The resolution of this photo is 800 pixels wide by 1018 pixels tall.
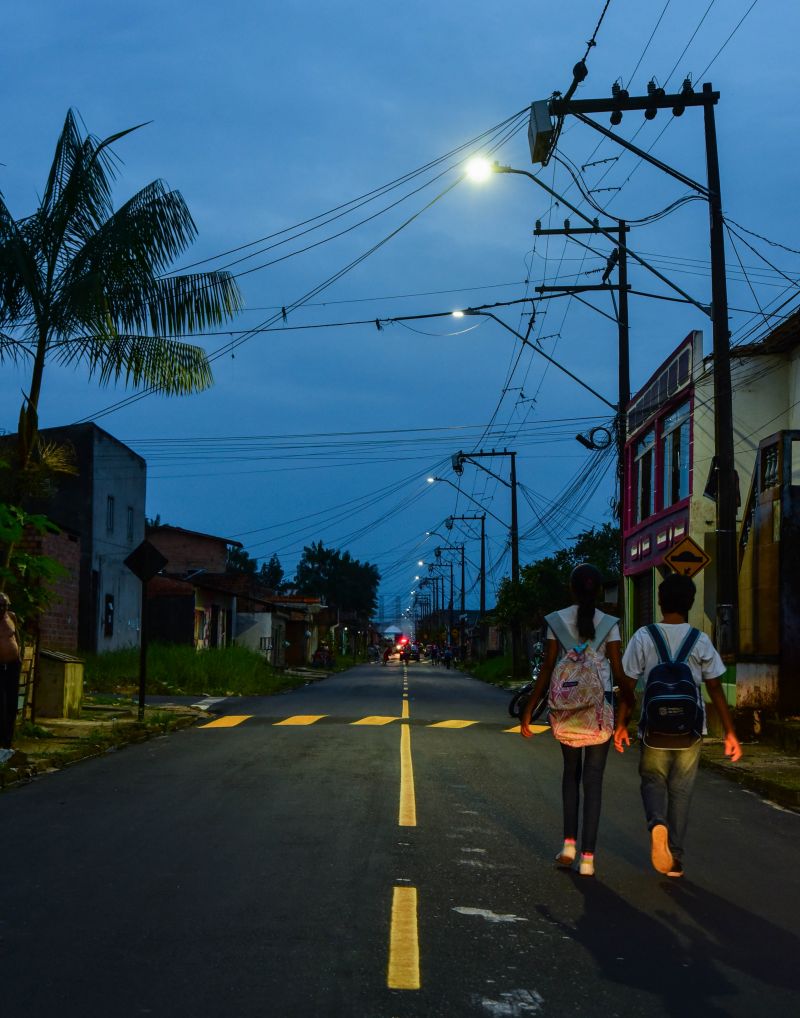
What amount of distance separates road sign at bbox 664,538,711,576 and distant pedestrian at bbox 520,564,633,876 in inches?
433

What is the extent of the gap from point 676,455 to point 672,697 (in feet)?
82.5

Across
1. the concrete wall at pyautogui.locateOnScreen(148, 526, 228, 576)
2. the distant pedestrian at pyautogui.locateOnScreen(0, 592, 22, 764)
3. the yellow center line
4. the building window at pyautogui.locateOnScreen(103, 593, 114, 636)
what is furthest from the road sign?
the concrete wall at pyautogui.locateOnScreen(148, 526, 228, 576)

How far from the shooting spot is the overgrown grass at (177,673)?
3167 centimetres

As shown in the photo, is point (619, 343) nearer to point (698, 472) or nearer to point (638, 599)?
point (698, 472)

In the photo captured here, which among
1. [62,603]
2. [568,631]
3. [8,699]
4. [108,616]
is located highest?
[62,603]

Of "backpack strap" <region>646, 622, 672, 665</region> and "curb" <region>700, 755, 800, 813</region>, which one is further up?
"backpack strap" <region>646, 622, 672, 665</region>

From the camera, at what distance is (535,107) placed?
16938 millimetres

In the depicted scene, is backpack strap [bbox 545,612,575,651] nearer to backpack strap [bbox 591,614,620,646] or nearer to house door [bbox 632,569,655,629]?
backpack strap [bbox 591,614,620,646]

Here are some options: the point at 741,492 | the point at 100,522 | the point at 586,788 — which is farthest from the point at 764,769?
the point at 100,522

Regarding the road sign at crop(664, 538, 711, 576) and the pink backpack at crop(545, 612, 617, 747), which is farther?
the road sign at crop(664, 538, 711, 576)

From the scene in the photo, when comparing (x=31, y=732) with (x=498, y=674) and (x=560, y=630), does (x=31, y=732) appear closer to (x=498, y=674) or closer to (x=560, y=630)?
(x=560, y=630)

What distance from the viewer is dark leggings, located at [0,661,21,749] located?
1270cm

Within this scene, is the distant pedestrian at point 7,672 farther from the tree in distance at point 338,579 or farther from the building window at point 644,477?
the tree in distance at point 338,579

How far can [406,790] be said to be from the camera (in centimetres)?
1065
